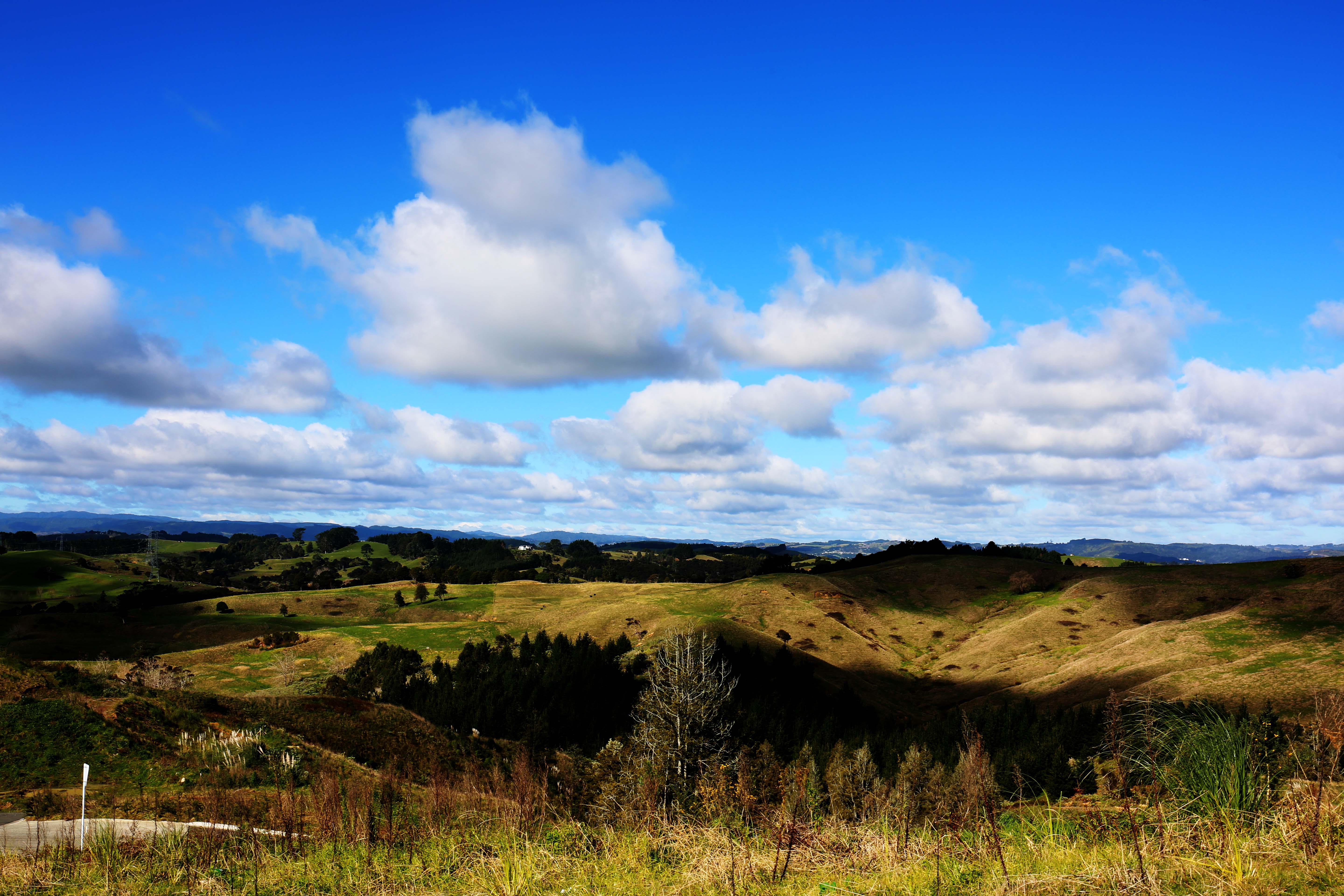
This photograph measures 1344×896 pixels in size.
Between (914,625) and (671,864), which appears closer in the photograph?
(671,864)

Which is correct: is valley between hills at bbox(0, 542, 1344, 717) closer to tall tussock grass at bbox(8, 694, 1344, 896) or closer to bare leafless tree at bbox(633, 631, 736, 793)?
bare leafless tree at bbox(633, 631, 736, 793)

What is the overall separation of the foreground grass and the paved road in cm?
68

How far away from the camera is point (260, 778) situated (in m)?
30.2

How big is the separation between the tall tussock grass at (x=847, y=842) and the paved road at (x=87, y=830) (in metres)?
0.41

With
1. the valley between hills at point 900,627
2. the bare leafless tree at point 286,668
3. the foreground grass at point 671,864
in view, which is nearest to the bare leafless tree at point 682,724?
the foreground grass at point 671,864

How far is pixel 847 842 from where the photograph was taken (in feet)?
30.4


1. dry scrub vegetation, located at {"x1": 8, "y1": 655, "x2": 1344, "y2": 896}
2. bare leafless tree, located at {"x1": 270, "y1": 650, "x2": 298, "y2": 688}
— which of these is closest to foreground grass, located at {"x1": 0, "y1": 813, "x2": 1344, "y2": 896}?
dry scrub vegetation, located at {"x1": 8, "y1": 655, "x2": 1344, "y2": 896}

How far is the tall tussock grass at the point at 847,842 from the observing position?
7.15m

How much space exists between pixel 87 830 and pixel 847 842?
18631mm

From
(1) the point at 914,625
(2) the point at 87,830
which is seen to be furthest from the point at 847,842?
(1) the point at 914,625

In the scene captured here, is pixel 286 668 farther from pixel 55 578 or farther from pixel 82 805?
pixel 55 578

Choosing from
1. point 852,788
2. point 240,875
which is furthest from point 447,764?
point 240,875

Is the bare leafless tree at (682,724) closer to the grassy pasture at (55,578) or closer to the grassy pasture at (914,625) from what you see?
the grassy pasture at (914,625)

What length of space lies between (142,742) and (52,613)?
11929 centimetres
